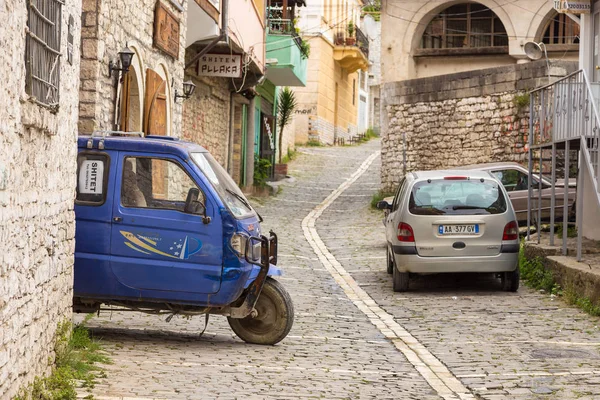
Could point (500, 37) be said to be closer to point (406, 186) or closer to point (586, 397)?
point (406, 186)

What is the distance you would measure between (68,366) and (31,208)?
167 cm

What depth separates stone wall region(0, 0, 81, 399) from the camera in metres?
5.82

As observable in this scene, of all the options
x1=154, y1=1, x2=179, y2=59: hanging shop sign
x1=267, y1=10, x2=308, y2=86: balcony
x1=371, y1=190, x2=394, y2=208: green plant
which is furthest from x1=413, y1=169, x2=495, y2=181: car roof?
x1=267, y1=10, x2=308, y2=86: balcony

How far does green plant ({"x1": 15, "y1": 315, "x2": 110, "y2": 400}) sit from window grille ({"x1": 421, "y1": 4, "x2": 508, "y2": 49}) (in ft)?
97.9

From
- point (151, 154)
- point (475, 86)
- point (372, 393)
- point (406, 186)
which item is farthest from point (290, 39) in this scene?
point (372, 393)

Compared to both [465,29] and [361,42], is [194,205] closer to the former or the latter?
[465,29]

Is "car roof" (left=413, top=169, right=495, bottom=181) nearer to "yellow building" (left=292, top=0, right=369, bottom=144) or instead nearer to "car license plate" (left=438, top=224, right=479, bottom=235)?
"car license plate" (left=438, top=224, right=479, bottom=235)

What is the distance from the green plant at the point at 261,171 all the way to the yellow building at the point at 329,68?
17212mm

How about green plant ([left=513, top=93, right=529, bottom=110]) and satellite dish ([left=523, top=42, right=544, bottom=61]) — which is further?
green plant ([left=513, top=93, right=529, bottom=110])

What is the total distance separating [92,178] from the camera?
966 centimetres

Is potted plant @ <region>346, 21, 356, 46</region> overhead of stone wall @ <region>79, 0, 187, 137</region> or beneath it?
overhead

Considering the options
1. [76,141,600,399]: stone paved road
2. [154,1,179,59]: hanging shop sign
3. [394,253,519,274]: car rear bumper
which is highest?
[154,1,179,59]: hanging shop sign

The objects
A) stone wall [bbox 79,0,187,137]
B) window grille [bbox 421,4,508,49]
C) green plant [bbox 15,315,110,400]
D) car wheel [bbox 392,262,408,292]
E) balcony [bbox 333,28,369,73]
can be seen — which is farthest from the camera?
balcony [bbox 333,28,369,73]

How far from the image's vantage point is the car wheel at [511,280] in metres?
14.5
